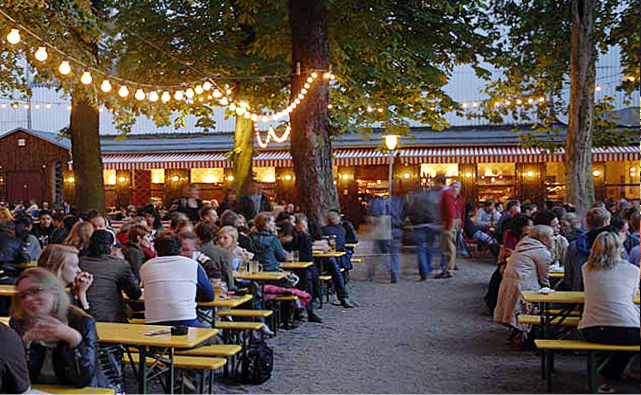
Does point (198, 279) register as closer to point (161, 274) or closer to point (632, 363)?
point (161, 274)

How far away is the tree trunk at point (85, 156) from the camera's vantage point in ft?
46.1

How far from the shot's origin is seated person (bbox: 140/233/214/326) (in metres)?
5.37

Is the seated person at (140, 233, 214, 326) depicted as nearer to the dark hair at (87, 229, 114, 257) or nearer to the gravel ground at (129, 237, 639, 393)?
the dark hair at (87, 229, 114, 257)

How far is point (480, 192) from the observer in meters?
23.0

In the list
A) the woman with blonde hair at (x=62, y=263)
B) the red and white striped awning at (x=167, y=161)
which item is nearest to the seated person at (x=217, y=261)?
the woman with blonde hair at (x=62, y=263)

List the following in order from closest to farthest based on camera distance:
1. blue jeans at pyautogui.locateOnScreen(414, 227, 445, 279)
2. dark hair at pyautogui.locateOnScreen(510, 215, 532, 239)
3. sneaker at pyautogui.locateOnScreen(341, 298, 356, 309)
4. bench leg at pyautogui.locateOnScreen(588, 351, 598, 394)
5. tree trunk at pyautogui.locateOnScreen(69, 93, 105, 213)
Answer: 1. bench leg at pyautogui.locateOnScreen(588, 351, 598, 394)
2. dark hair at pyautogui.locateOnScreen(510, 215, 532, 239)
3. sneaker at pyautogui.locateOnScreen(341, 298, 356, 309)
4. blue jeans at pyautogui.locateOnScreen(414, 227, 445, 279)
5. tree trunk at pyautogui.locateOnScreen(69, 93, 105, 213)

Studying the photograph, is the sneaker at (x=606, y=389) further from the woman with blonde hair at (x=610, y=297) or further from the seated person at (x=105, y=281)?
the seated person at (x=105, y=281)

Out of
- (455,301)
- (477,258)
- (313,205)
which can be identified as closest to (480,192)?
(477,258)

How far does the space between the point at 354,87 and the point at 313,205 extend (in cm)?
427

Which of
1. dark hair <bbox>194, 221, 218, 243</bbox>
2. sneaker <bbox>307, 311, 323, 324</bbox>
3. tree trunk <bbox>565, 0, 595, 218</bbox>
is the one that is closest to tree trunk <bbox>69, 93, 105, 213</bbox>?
sneaker <bbox>307, 311, 323, 324</bbox>

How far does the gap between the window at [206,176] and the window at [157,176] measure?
1115 millimetres

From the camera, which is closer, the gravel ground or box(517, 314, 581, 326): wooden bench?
the gravel ground

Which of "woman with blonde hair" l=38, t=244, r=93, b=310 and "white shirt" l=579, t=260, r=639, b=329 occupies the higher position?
"woman with blonde hair" l=38, t=244, r=93, b=310

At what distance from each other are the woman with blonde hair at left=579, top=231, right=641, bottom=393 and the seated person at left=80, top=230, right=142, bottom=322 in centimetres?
357
